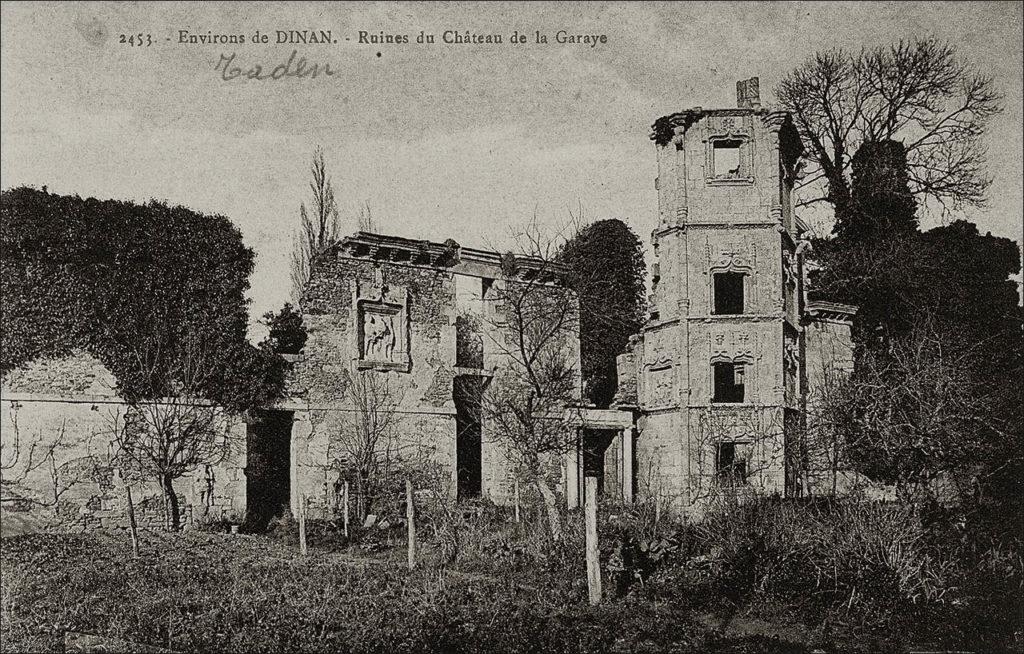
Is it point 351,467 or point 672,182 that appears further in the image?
point 672,182

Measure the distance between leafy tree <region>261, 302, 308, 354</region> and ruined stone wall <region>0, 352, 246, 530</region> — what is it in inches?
204

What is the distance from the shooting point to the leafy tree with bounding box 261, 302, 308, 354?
22.1 metres

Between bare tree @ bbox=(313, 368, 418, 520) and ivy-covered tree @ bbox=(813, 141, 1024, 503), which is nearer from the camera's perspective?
ivy-covered tree @ bbox=(813, 141, 1024, 503)

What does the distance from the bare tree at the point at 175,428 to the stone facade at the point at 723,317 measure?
11468mm

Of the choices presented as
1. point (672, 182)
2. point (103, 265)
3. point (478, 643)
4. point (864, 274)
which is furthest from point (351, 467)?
point (864, 274)

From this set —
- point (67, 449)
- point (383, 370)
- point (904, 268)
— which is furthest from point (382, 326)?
point (904, 268)

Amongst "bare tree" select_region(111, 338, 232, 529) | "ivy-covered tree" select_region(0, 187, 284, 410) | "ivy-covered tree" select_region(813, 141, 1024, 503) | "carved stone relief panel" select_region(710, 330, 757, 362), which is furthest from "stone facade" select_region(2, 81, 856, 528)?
"ivy-covered tree" select_region(0, 187, 284, 410)

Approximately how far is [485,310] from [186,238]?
8.42m

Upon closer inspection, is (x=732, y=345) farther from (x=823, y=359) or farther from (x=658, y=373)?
(x=823, y=359)

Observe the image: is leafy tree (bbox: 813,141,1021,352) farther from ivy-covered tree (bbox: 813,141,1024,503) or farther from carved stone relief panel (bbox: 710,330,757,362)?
carved stone relief panel (bbox: 710,330,757,362)

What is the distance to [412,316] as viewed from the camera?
2159cm

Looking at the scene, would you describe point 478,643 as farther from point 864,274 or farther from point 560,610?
point 864,274

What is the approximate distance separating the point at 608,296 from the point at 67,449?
68.6 feet

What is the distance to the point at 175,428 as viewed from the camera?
1666 centimetres
